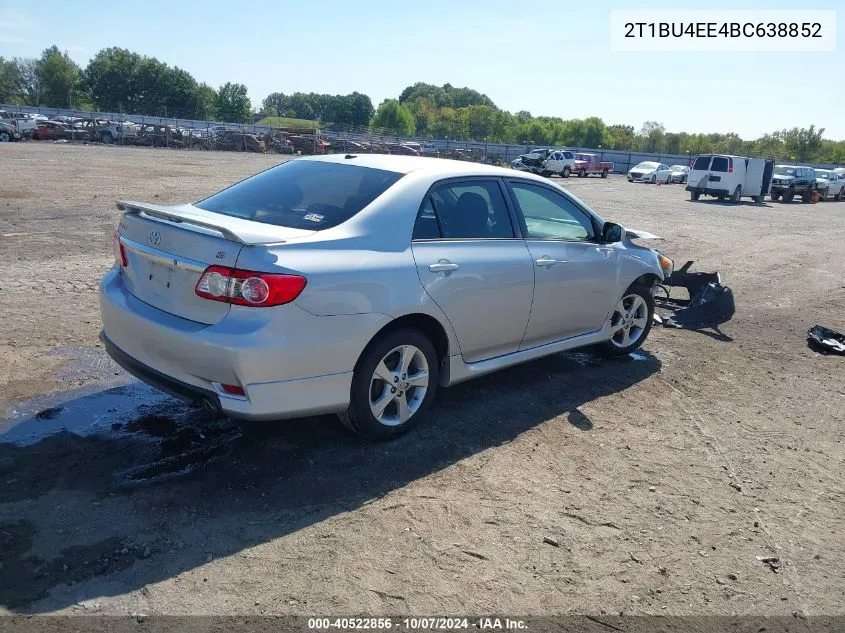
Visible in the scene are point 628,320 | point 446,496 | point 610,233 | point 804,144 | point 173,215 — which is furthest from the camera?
point 804,144

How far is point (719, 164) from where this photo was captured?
105 feet

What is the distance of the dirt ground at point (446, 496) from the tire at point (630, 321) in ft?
0.60

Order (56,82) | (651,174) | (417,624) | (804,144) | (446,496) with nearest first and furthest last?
(417,624) < (446,496) < (651,174) < (804,144) < (56,82)

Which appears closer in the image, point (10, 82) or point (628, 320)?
point (628, 320)

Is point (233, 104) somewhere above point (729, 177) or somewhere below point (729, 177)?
above

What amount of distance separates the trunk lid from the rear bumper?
83mm

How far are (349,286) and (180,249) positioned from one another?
947 millimetres

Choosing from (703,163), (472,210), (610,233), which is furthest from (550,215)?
(703,163)

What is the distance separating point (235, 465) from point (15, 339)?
2.89 metres

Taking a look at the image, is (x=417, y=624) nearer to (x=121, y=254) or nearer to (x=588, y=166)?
(x=121, y=254)

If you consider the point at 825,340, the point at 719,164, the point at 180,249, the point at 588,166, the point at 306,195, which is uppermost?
the point at 719,164

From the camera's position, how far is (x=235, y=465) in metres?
3.98

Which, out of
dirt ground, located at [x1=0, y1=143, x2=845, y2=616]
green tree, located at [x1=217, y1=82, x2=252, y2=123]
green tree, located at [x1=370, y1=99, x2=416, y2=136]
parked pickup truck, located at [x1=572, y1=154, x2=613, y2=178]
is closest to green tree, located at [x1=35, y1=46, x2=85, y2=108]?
green tree, located at [x1=217, y1=82, x2=252, y2=123]

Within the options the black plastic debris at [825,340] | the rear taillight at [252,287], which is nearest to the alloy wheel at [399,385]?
the rear taillight at [252,287]
